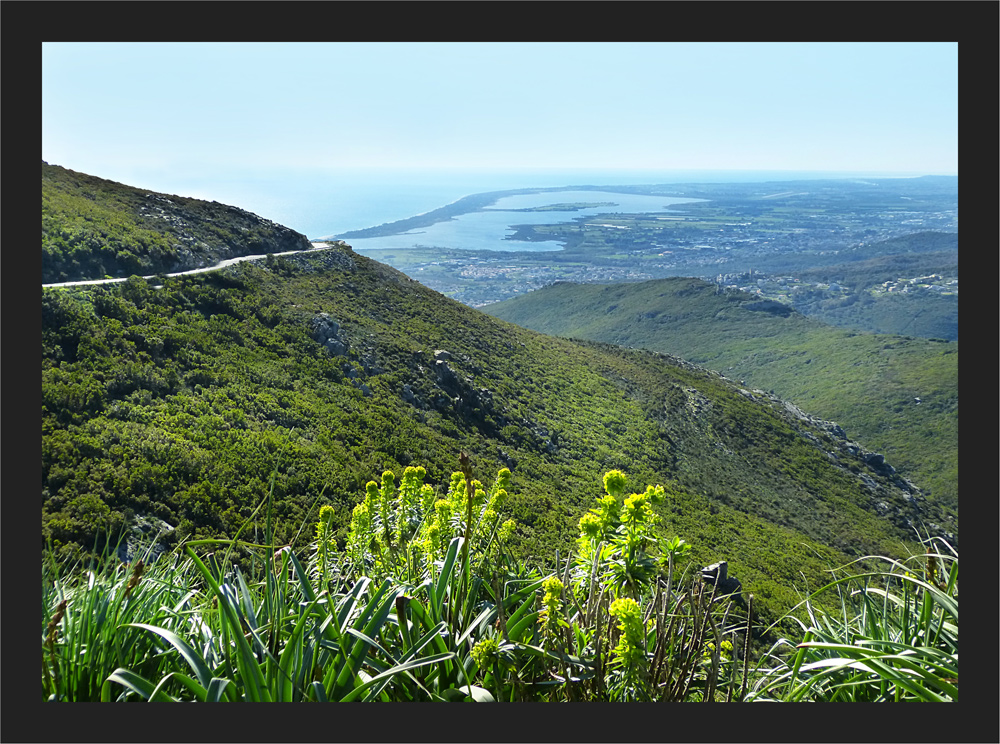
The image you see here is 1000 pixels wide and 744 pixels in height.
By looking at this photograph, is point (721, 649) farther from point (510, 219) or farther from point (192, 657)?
point (510, 219)

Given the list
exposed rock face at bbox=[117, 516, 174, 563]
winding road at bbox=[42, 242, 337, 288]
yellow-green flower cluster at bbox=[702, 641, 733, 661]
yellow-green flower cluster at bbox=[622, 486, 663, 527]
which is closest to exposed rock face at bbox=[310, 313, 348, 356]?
winding road at bbox=[42, 242, 337, 288]

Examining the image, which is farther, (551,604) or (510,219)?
(510,219)

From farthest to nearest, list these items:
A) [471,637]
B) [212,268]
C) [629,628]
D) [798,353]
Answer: [798,353]
[212,268]
[471,637]
[629,628]

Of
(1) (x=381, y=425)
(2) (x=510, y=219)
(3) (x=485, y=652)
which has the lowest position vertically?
(1) (x=381, y=425)

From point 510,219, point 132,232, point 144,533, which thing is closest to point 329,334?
point 132,232
